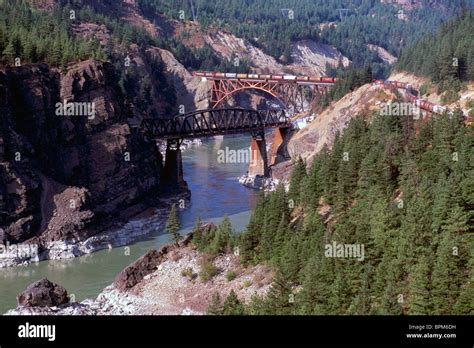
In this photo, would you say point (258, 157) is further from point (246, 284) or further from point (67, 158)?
point (246, 284)

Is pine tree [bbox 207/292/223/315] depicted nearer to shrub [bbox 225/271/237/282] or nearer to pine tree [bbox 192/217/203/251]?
shrub [bbox 225/271/237/282]

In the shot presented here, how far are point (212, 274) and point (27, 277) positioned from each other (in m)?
13.4

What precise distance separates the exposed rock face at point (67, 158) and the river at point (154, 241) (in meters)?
3.39

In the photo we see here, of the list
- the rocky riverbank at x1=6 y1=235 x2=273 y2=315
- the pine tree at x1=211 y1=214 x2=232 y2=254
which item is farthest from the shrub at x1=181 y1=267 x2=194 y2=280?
the pine tree at x1=211 y1=214 x2=232 y2=254

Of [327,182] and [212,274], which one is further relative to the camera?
[327,182]

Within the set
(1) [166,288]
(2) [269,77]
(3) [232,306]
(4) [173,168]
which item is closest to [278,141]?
(4) [173,168]

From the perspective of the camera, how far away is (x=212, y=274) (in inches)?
1385

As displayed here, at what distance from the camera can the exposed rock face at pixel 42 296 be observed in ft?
110

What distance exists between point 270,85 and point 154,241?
5489 cm

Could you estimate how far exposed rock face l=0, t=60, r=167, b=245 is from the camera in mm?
48844

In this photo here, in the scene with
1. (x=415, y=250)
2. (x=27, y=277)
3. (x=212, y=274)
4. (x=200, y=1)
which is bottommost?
(x=27, y=277)

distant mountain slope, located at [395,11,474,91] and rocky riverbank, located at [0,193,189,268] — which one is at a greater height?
distant mountain slope, located at [395,11,474,91]
